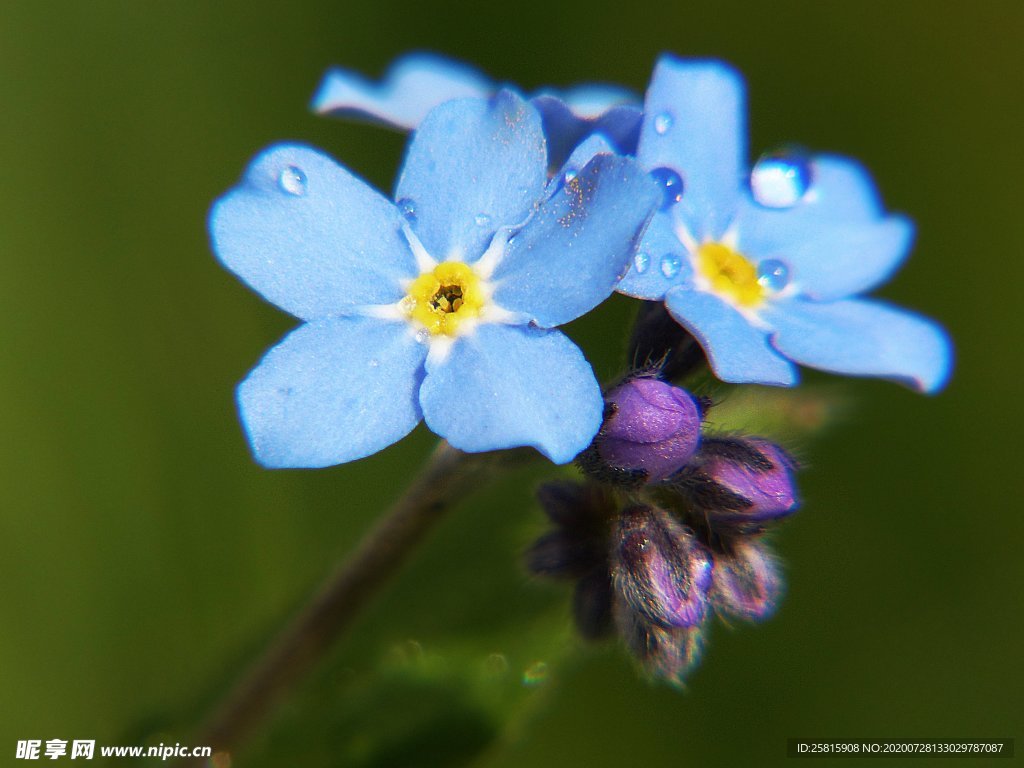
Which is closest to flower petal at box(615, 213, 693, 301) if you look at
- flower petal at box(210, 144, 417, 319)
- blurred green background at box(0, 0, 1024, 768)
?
flower petal at box(210, 144, 417, 319)

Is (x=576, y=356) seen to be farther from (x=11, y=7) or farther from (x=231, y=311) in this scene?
(x=11, y=7)

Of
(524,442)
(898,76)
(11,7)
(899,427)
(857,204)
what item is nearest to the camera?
(524,442)

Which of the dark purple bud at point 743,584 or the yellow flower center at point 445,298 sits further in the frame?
the dark purple bud at point 743,584

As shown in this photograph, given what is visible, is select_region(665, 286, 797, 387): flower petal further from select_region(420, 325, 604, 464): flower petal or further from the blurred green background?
the blurred green background

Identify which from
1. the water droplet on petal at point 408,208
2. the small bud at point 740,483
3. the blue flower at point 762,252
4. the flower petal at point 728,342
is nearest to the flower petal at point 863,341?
the blue flower at point 762,252

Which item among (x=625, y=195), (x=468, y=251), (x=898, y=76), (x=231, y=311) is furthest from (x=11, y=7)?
(x=898, y=76)

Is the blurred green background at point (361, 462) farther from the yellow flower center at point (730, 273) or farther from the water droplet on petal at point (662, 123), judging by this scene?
the water droplet on petal at point (662, 123)
